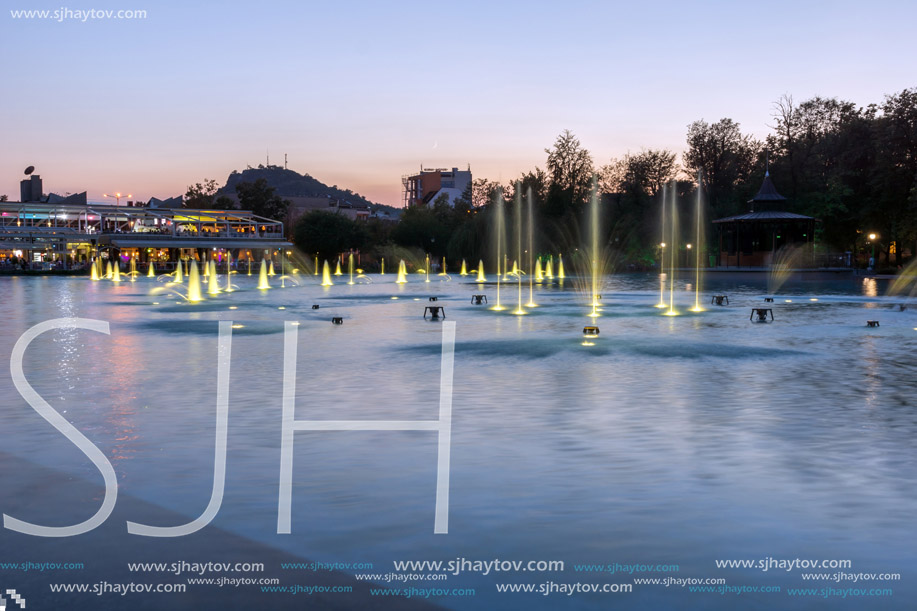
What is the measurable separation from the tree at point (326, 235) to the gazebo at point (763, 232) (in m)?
45.3

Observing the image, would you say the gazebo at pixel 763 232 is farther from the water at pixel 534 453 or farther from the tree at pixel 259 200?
the tree at pixel 259 200

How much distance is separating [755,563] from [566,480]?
2297mm

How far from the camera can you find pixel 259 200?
134 m

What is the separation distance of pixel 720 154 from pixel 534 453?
10108 centimetres

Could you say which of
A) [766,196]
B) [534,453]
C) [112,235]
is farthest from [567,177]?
[534,453]

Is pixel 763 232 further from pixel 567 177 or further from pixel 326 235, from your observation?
pixel 326 235

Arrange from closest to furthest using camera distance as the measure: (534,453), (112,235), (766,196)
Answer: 1. (534,453)
2. (766,196)
3. (112,235)

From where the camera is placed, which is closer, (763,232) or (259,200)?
(763,232)

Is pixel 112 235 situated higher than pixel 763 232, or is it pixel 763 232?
pixel 112 235

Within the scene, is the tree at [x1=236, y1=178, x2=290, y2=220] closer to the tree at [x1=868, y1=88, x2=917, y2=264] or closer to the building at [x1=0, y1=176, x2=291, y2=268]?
the building at [x1=0, y1=176, x2=291, y2=268]

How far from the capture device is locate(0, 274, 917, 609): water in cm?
587

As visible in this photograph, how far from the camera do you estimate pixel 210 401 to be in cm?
1208

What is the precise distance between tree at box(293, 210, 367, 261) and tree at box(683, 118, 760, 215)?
42238 mm

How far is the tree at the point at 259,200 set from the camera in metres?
134
